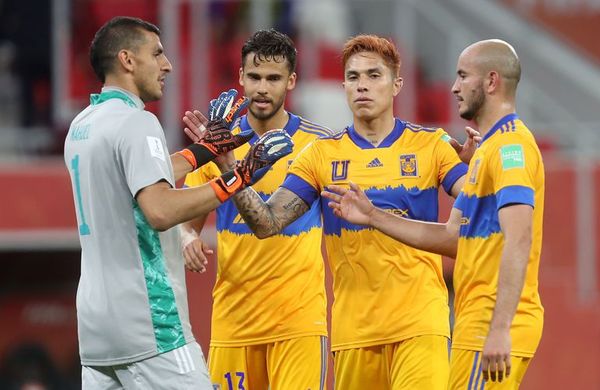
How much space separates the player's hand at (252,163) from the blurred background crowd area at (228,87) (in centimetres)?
708

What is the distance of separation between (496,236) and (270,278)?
2.01 m

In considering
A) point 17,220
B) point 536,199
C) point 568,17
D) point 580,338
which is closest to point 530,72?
point 568,17

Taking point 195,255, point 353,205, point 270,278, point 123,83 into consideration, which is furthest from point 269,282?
point 123,83

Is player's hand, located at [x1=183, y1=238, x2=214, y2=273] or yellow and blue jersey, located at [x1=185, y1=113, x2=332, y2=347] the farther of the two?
yellow and blue jersey, located at [x1=185, y1=113, x2=332, y2=347]

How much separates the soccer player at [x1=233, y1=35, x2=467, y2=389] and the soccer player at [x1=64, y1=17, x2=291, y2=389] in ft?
3.40

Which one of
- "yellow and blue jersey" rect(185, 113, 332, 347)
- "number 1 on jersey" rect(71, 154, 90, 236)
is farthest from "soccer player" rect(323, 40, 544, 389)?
"number 1 on jersey" rect(71, 154, 90, 236)

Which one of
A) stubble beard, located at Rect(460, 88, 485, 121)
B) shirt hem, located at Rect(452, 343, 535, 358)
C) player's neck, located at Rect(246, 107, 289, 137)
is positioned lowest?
shirt hem, located at Rect(452, 343, 535, 358)

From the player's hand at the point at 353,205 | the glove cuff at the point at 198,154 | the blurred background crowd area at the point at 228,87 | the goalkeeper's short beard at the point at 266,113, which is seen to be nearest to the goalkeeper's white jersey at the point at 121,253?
the glove cuff at the point at 198,154

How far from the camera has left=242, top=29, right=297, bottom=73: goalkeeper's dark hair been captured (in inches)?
330

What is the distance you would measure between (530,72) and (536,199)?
11280mm

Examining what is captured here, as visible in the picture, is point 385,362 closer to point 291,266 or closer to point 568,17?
point 291,266

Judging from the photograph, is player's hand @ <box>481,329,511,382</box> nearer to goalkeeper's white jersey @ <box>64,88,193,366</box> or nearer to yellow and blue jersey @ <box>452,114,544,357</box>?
yellow and blue jersey @ <box>452,114,544,357</box>

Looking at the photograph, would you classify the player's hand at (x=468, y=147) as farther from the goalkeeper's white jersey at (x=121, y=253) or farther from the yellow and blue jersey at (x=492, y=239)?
the goalkeeper's white jersey at (x=121, y=253)

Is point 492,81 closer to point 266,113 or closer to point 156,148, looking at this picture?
point 156,148
